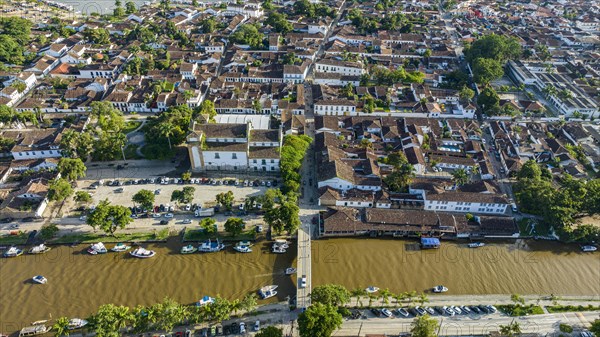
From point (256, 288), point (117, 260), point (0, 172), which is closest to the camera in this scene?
point (256, 288)

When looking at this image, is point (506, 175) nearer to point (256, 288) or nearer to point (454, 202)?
point (454, 202)

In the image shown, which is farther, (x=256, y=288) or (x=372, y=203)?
(x=372, y=203)

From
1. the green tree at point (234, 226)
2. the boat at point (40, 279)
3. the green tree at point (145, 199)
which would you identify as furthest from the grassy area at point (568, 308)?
the boat at point (40, 279)

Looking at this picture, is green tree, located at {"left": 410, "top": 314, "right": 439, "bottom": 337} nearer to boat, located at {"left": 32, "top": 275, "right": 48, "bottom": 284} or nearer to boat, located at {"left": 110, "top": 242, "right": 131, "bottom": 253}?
boat, located at {"left": 110, "top": 242, "right": 131, "bottom": 253}

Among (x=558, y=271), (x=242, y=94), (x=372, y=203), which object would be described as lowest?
(x=558, y=271)

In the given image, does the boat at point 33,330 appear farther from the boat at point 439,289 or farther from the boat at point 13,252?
the boat at point 439,289

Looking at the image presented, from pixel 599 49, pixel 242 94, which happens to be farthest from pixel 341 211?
pixel 599 49

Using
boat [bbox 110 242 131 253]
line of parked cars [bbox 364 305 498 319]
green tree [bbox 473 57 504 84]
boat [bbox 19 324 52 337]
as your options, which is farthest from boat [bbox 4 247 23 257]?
green tree [bbox 473 57 504 84]

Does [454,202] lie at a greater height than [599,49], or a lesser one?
lesser
